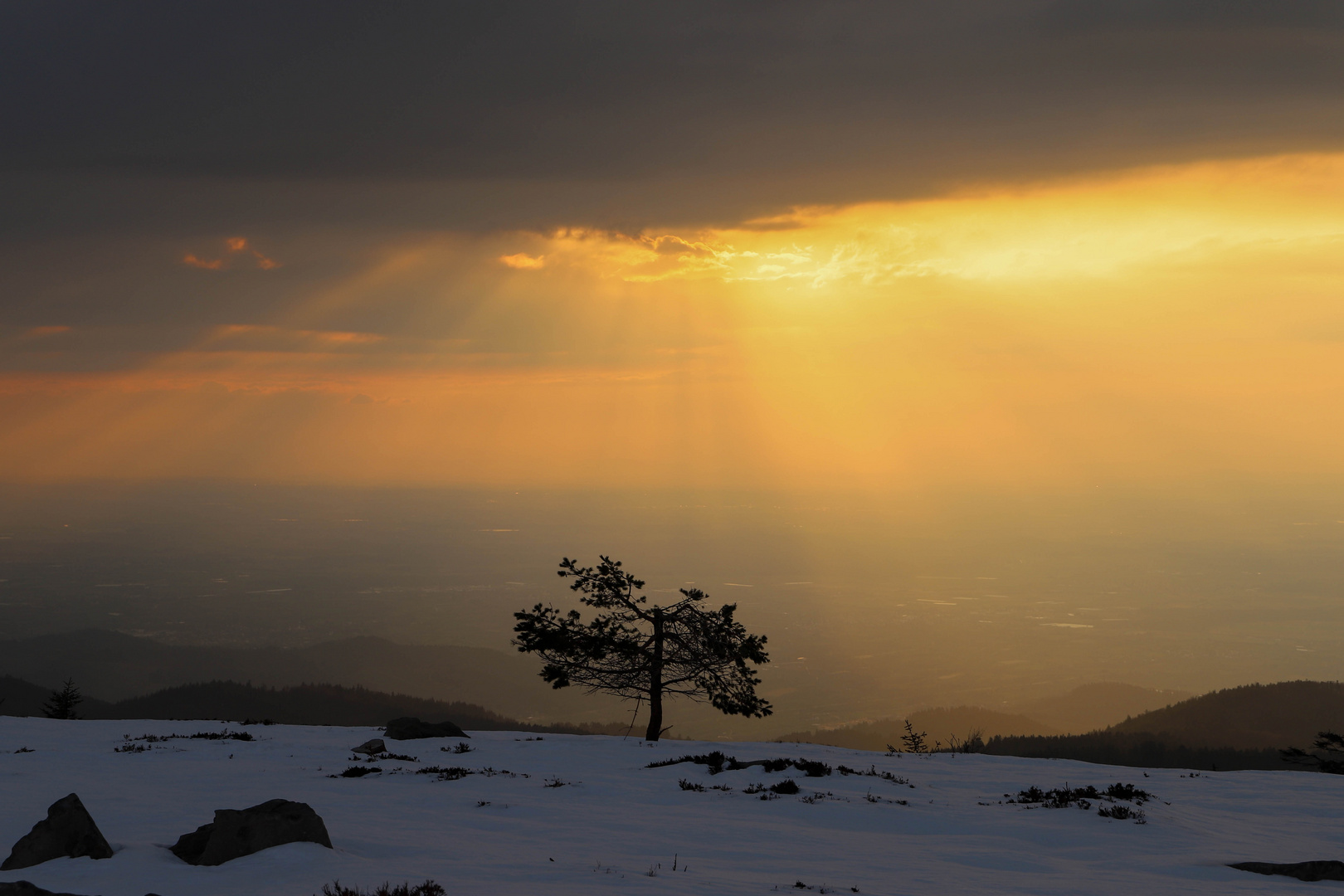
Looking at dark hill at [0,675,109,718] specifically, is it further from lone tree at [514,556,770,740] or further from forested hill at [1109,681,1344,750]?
forested hill at [1109,681,1344,750]

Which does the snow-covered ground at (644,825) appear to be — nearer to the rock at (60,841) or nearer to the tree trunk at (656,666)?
the rock at (60,841)

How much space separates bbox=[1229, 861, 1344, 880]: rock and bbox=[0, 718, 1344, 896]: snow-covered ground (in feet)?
1.11

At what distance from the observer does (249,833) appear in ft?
34.4

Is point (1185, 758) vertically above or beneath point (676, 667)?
beneath

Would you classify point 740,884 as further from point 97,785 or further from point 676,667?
point 676,667

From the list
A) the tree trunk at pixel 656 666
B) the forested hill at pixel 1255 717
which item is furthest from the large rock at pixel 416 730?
the forested hill at pixel 1255 717

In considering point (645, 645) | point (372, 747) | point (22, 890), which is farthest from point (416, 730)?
point (22, 890)

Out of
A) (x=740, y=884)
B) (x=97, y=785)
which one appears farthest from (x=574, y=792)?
(x=97, y=785)

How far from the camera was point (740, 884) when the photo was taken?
10617 millimetres

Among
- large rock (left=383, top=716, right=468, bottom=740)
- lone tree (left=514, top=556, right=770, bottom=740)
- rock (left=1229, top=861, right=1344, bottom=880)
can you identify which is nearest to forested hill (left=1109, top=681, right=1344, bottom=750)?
lone tree (left=514, top=556, right=770, bottom=740)

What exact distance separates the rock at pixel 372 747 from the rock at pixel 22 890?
15.8m

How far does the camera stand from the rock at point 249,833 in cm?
1028

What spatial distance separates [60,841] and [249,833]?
86.1 inches

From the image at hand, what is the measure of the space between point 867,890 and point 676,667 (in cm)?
2065
